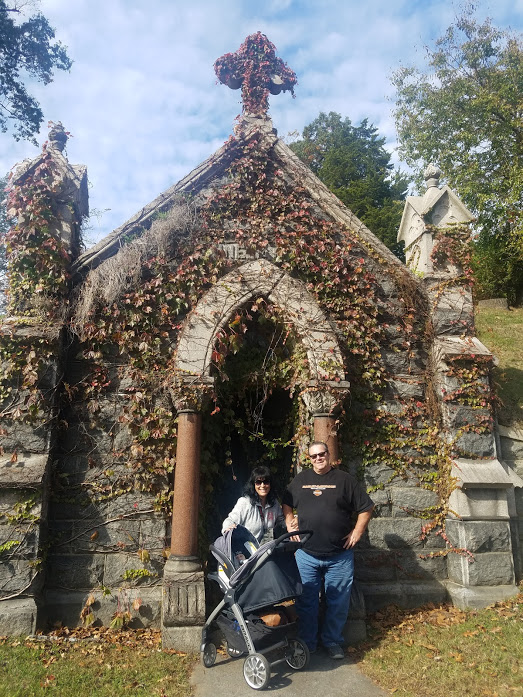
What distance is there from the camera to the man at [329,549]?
4789mm

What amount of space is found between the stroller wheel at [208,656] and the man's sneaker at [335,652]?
3.50ft

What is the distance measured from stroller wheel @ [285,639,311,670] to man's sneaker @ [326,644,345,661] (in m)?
0.35

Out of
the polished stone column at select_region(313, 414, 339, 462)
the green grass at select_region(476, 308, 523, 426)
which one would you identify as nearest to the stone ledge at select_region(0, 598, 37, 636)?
the polished stone column at select_region(313, 414, 339, 462)

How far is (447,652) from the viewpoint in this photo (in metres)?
4.58

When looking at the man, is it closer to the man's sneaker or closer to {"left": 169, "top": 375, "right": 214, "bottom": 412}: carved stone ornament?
the man's sneaker

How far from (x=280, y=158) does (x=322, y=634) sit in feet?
19.5

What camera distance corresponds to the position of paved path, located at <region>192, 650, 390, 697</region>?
406 cm

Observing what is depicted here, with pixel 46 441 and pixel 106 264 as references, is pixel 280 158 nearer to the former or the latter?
pixel 106 264

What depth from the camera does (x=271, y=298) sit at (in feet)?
21.5

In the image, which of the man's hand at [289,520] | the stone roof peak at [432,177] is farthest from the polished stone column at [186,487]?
the stone roof peak at [432,177]

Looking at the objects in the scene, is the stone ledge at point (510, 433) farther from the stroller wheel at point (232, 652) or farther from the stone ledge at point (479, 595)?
the stroller wheel at point (232, 652)

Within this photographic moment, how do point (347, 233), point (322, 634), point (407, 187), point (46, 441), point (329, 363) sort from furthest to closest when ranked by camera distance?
1. point (407, 187)
2. point (347, 233)
3. point (329, 363)
4. point (46, 441)
5. point (322, 634)

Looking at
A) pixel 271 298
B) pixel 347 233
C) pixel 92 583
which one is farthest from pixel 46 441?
pixel 347 233

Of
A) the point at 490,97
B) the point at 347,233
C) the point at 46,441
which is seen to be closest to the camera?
the point at 46,441
